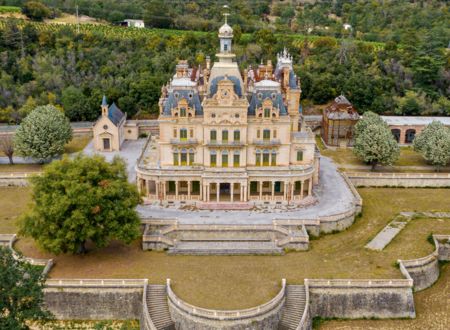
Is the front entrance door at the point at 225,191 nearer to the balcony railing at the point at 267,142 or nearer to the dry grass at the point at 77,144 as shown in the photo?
the balcony railing at the point at 267,142

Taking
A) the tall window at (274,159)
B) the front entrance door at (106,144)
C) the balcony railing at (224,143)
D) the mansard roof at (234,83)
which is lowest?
the front entrance door at (106,144)

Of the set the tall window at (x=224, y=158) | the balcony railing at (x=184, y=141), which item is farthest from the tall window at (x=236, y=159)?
the balcony railing at (x=184, y=141)

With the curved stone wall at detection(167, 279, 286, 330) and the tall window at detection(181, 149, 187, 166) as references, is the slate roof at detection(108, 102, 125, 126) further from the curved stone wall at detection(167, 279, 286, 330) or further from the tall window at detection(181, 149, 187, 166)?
the curved stone wall at detection(167, 279, 286, 330)

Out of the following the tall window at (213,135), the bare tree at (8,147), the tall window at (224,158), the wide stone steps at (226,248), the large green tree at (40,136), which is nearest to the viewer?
the wide stone steps at (226,248)

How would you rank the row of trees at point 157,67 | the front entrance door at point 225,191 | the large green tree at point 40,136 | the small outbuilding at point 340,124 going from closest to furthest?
the front entrance door at point 225,191 → the large green tree at point 40,136 → the small outbuilding at point 340,124 → the row of trees at point 157,67

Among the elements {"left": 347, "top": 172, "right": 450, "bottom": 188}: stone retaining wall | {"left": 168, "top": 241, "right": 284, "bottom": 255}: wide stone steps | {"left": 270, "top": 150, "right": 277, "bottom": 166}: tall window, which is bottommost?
{"left": 168, "top": 241, "right": 284, "bottom": 255}: wide stone steps

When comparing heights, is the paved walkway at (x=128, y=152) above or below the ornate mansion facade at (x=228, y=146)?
below

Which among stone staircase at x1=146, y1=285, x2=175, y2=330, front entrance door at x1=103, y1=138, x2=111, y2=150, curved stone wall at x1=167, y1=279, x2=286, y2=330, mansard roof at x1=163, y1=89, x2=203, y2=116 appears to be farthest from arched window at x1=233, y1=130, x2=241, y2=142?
front entrance door at x1=103, y1=138, x2=111, y2=150
